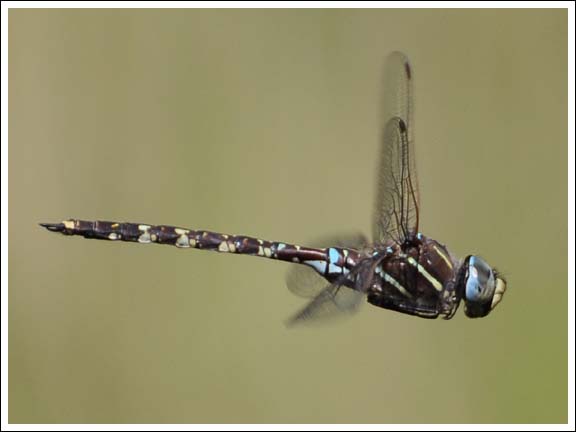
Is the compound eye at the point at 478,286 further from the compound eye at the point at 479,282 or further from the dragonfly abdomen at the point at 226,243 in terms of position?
the dragonfly abdomen at the point at 226,243

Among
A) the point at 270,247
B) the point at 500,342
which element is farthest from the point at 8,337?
the point at 500,342

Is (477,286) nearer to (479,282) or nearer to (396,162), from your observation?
(479,282)

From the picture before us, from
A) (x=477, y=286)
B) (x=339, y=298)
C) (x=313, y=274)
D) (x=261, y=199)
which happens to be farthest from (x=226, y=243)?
(x=261, y=199)

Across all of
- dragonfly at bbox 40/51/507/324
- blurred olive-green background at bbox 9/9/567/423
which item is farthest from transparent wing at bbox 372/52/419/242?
blurred olive-green background at bbox 9/9/567/423

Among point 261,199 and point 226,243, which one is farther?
point 261,199

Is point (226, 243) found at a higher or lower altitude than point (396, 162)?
lower

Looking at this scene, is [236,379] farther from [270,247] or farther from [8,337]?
[270,247]
